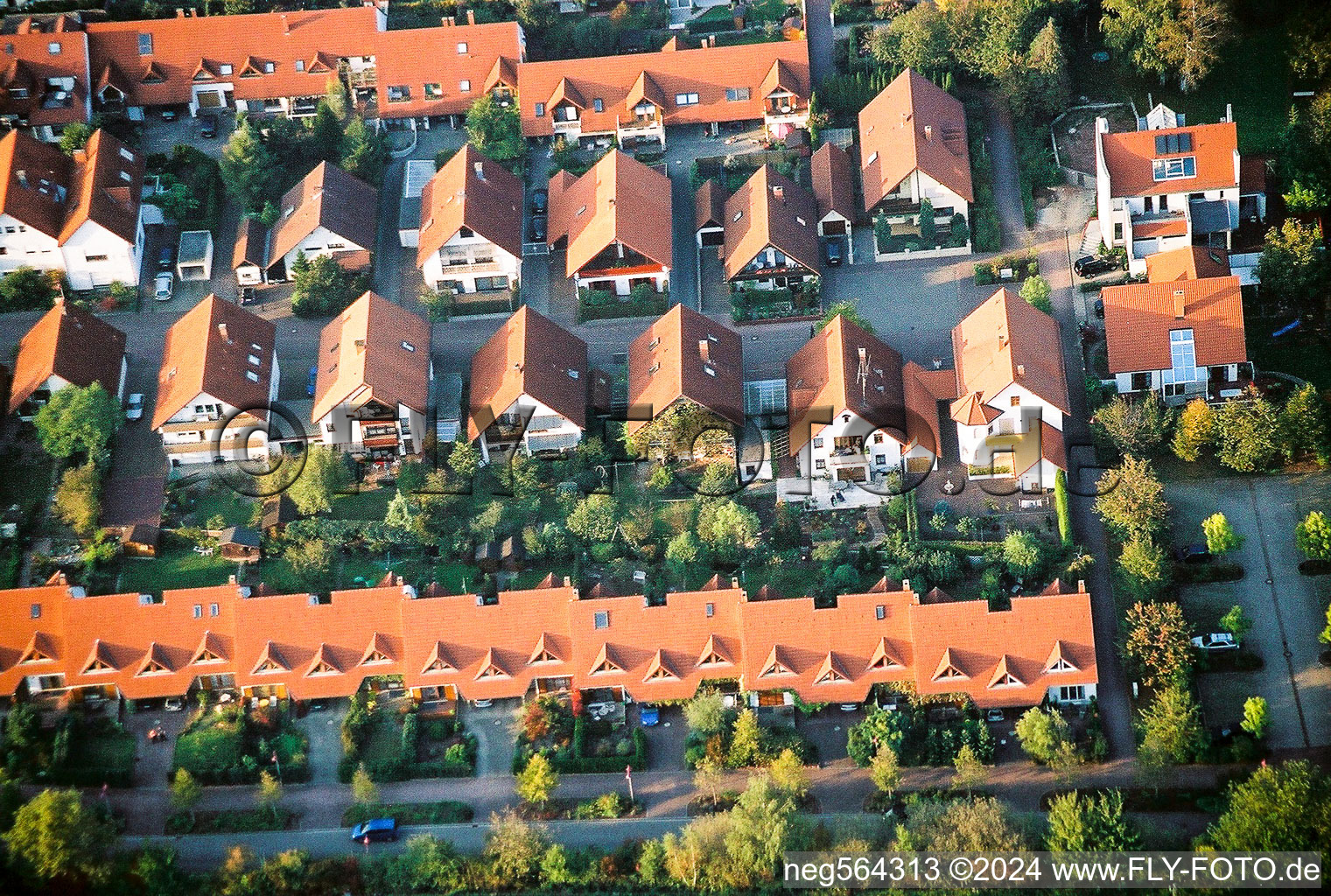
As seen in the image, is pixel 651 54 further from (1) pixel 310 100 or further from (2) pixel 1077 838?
(2) pixel 1077 838

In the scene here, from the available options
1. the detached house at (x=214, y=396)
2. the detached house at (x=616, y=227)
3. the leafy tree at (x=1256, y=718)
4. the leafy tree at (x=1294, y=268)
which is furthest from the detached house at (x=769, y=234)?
the leafy tree at (x=1256, y=718)

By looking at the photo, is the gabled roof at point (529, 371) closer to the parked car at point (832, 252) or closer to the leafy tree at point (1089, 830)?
the parked car at point (832, 252)

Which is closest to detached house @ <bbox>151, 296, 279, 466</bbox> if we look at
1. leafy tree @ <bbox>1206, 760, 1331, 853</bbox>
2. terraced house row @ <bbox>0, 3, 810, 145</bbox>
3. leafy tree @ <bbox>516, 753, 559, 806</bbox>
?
terraced house row @ <bbox>0, 3, 810, 145</bbox>

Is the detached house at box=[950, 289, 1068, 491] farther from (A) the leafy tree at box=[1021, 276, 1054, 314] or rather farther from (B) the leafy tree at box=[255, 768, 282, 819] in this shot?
(B) the leafy tree at box=[255, 768, 282, 819]

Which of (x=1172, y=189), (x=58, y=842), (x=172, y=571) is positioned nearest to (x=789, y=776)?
(x=58, y=842)

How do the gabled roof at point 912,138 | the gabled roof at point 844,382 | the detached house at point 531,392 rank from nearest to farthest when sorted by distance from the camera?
1. the gabled roof at point 844,382
2. the detached house at point 531,392
3. the gabled roof at point 912,138

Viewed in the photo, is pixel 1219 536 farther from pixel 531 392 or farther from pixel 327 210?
pixel 327 210
